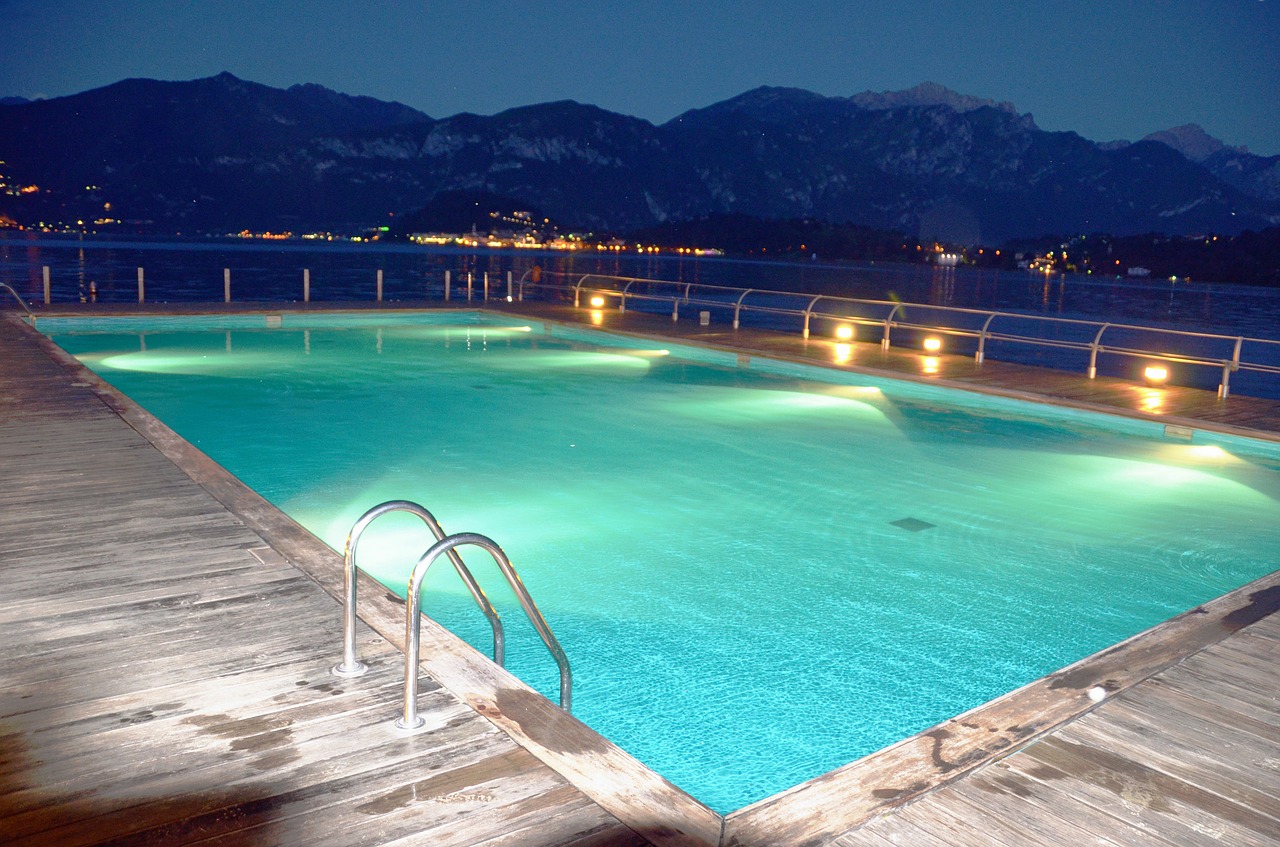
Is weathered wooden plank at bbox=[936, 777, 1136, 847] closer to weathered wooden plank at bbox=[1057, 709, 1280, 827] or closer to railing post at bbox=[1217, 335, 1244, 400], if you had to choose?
weathered wooden plank at bbox=[1057, 709, 1280, 827]

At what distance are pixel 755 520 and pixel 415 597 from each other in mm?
5403

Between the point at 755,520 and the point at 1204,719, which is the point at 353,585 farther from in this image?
the point at 755,520

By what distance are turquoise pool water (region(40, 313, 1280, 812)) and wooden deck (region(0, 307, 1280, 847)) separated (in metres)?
1.36

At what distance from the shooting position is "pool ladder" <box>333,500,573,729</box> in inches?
113

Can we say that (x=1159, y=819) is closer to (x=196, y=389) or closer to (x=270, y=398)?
(x=270, y=398)

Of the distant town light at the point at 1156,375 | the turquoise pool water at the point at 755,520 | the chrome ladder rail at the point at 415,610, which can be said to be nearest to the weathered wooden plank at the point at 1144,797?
the turquoise pool water at the point at 755,520

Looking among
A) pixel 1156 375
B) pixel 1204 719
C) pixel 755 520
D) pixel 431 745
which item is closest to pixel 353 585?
→ pixel 431 745

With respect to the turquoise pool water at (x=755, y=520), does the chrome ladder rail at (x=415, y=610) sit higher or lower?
higher

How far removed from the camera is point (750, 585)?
661 centimetres

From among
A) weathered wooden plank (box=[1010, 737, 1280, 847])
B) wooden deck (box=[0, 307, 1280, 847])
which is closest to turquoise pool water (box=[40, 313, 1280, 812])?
wooden deck (box=[0, 307, 1280, 847])

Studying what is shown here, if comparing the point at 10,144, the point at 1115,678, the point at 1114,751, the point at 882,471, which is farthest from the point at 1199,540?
the point at 10,144

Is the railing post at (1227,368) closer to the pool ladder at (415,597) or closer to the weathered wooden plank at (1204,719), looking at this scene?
the weathered wooden plank at (1204,719)

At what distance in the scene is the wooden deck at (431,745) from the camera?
257 cm

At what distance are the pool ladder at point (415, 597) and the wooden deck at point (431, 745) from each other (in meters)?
0.10
